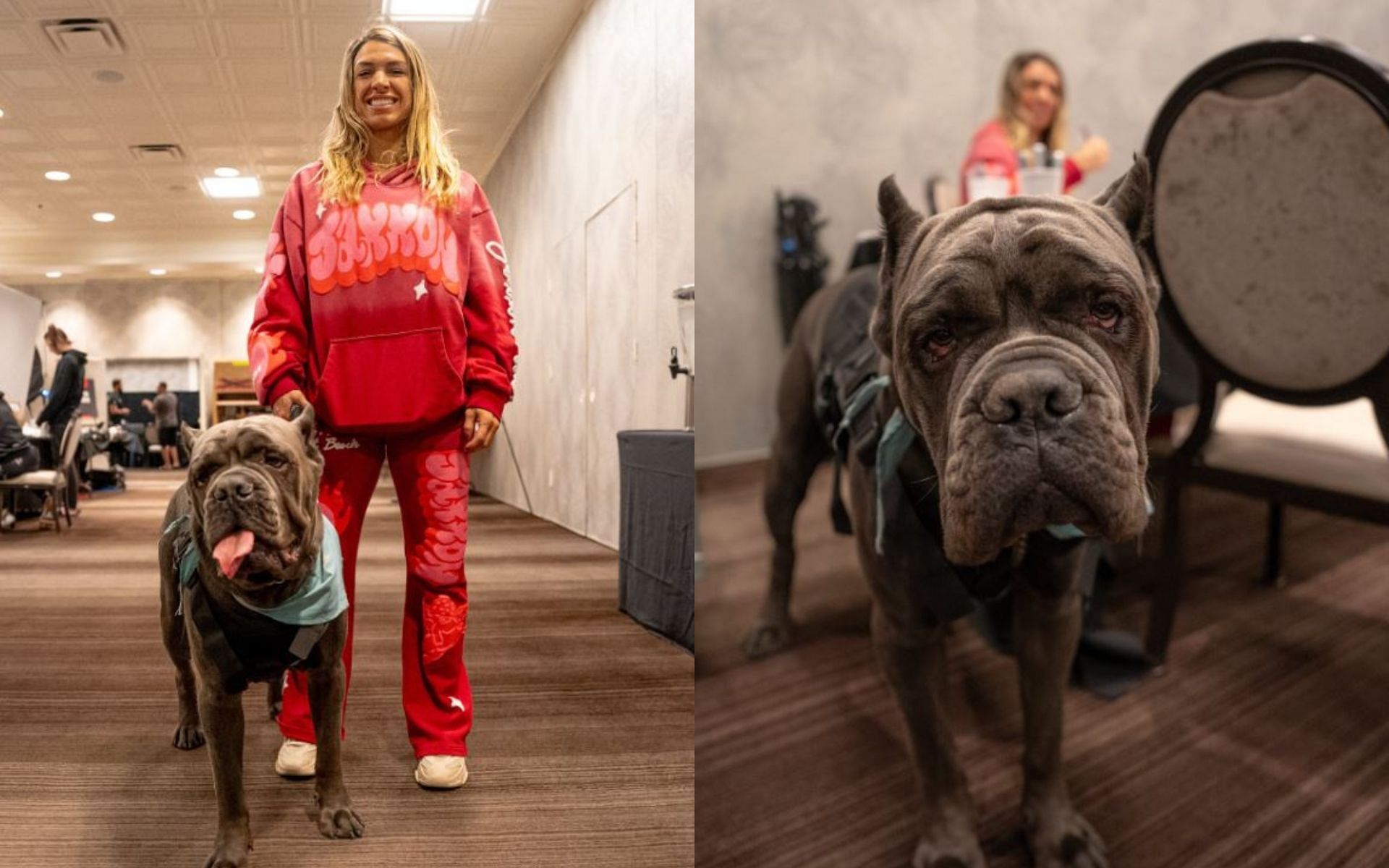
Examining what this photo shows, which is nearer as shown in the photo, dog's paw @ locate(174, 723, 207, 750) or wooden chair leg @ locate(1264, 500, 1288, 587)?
dog's paw @ locate(174, 723, 207, 750)

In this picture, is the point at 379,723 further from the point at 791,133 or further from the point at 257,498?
the point at 791,133

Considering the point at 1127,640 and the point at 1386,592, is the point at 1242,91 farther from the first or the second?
the point at 1386,592

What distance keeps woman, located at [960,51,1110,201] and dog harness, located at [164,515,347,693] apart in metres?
0.59

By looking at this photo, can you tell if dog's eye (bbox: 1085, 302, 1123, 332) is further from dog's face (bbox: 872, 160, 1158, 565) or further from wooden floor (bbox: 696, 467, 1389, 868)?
wooden floor (bbox: 696, 467, 1389, 868)

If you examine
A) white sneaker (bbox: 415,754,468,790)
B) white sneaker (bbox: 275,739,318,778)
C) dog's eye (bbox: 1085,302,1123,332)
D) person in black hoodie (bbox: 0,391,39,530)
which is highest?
dog's eye (bbox: 1085,302,1123,332)

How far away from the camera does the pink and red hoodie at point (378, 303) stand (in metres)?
0.67

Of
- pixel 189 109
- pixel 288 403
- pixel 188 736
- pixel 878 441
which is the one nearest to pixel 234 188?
pixel 189 109

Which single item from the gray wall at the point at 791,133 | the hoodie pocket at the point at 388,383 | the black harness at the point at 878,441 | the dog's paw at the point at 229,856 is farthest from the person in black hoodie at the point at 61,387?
the black harness at the point at 878,441

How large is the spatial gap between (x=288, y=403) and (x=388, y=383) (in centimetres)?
8

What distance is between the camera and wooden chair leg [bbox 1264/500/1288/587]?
4.92ft

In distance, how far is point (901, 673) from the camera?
2.23 ft

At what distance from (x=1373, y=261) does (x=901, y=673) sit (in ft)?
1.81

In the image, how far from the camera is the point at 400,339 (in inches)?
27.8

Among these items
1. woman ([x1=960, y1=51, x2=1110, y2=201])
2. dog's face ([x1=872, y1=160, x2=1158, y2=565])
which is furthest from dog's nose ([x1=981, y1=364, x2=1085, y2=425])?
woman ([x1=960, y1=51, x2=1110, y2=201])
